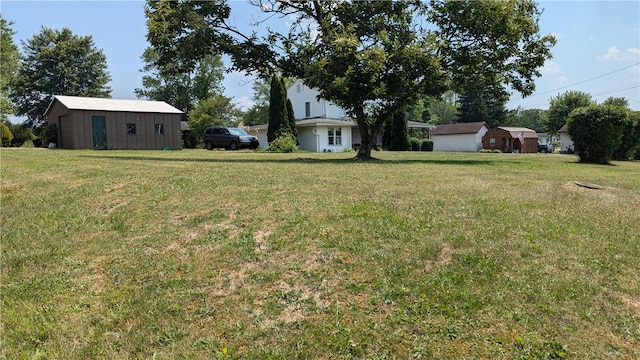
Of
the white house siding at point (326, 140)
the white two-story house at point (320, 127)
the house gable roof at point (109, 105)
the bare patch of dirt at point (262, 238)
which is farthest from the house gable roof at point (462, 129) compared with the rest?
the bare patch of dirt at point (262, 238)

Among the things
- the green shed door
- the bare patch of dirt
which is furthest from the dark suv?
the bare patch of dirt

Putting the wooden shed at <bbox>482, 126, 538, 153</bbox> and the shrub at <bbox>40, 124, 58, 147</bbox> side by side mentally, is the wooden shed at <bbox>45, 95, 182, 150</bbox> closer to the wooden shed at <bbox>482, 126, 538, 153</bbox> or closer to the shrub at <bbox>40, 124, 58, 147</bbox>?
the shrub at <bbox>40, 124, 58, 147</bbox>

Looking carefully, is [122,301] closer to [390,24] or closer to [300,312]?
[300,312]

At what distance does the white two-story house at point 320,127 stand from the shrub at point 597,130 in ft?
47.3

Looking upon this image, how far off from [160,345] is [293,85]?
37.3 m

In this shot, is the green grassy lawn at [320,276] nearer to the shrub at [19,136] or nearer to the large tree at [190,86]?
the shrub at [19,136]

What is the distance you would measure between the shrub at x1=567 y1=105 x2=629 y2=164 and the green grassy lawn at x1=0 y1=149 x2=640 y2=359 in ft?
37.3

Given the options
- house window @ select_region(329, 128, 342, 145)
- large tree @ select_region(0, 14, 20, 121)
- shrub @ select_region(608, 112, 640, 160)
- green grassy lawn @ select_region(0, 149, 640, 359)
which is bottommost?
green grassy lawn @ select_region(0, 149, 640, 359)

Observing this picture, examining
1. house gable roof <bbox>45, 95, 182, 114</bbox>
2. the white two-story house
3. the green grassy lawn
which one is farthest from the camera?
the white two-story house

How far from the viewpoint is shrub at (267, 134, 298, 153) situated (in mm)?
25141

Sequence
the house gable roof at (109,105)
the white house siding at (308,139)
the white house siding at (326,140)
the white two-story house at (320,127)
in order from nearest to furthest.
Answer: the house gable roof at (109,105)
the white house siding at (326,140)
the white two-story house at (320,127)
the white house siding at (308,139)

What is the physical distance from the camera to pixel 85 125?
24859mm

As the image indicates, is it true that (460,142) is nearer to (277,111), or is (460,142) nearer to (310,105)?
(310,105)

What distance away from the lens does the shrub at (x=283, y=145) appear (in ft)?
82.5
